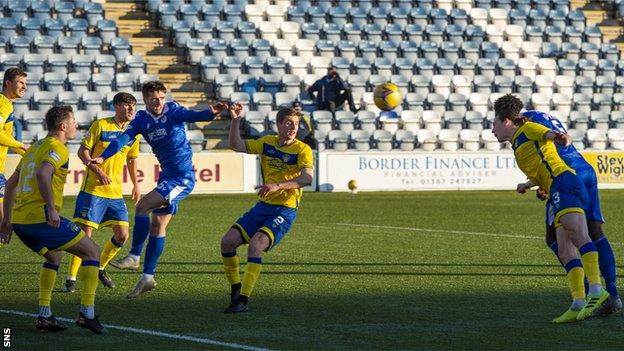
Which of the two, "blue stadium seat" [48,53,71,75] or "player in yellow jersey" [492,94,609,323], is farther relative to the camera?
"blue stadium seat" [48,53,71,75]

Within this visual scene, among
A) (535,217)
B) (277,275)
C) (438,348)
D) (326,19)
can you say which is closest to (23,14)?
(326,19)

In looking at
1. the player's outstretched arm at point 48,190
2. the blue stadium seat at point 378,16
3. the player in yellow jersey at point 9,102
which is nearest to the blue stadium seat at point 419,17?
the blue stadium seat at point 378,16

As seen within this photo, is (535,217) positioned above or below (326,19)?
below

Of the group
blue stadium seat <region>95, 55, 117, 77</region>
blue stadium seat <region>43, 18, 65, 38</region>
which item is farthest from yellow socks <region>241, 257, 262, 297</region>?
blue stadium seat <region>43, 18, 65, 38</region>

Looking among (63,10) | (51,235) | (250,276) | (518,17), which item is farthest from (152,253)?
(518,17)

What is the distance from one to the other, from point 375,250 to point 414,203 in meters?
10.0

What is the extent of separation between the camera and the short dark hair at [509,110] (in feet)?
31.9

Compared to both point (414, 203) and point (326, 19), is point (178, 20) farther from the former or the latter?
point (414, 203)

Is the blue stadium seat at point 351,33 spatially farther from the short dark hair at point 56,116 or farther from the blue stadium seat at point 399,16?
the short dark hair at point 56,116

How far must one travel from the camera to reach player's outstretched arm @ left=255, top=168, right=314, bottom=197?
9.95m

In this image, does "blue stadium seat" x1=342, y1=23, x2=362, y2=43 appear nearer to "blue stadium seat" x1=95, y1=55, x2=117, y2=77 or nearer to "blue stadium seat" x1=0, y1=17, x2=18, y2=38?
"blue stadium seat" x1=95, y1=55, x2=117, y2=77

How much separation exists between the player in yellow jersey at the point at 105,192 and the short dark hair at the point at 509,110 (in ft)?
12.6

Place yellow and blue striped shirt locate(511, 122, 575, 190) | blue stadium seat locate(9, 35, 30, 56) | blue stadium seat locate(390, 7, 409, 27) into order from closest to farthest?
yellow and blue striped shirt locate(511, 122, 575, 190)
blue stadium seat locate(9, 35, 30, 56)
blue stadium seat locate(390, 7, 409, 27)

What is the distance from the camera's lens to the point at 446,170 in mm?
30719
